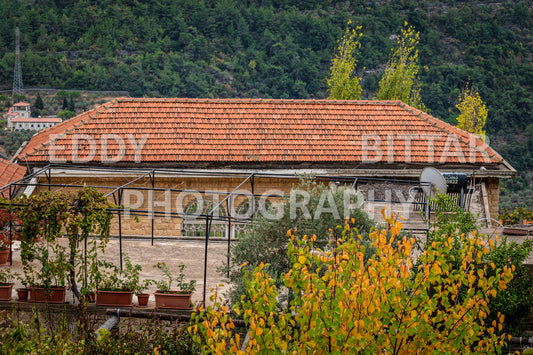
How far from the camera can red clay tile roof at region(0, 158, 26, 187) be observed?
17.1 metres

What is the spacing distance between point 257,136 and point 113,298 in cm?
892

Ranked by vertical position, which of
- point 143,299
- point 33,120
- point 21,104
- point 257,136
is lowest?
point 143,299

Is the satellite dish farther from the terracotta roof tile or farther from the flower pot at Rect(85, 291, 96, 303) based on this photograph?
the terracotta roof tile

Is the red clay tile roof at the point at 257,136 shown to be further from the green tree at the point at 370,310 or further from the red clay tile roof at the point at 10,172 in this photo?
the green tree at the point at 370,310

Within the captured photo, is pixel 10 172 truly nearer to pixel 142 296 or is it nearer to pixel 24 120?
pixel 142 296

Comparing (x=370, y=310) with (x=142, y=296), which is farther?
(x=142, y=296)

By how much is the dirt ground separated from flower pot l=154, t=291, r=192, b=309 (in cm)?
149

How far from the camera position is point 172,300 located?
9.25m

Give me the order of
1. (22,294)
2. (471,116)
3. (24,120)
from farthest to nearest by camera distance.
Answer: (24,120)
(471,116)
(22,294)

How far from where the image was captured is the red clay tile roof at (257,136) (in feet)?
53.4

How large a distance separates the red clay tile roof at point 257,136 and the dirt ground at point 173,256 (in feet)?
8.15

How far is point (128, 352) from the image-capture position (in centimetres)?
681

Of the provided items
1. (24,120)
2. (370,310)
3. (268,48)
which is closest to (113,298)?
(370,310)

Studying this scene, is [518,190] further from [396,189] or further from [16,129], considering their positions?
[16,129]
